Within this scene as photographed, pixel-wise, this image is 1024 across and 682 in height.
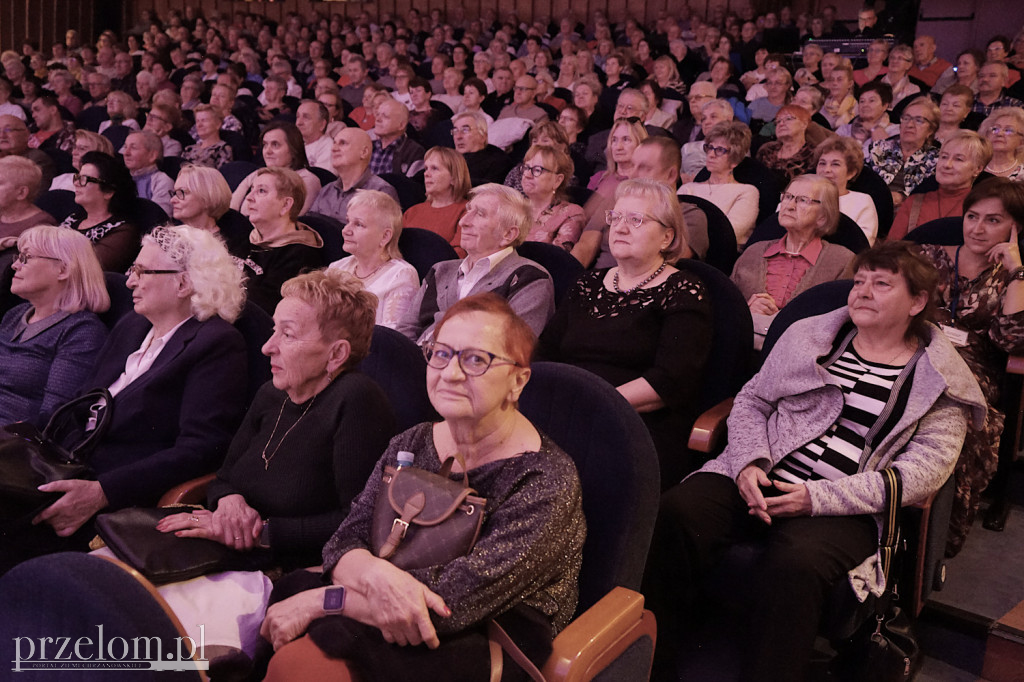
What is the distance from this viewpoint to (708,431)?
6.61 feet

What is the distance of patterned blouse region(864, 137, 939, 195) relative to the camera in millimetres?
4055

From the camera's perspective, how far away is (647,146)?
3416 millimetres

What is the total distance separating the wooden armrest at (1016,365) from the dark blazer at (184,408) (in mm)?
1937

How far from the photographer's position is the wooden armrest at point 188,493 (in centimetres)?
182

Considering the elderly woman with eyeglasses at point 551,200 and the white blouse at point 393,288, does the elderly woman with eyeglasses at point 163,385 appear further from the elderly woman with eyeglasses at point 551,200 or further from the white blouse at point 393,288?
the elderly woman with eyeglasses at point 551,200

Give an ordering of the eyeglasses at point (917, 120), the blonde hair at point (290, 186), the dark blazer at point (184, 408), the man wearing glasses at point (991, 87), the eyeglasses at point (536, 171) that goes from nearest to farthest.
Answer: the dark blazer at point (184, 408) → the blonde hair at point (290, 186) → the eyeglasses at point (536, 171) → the eyeglasses at point (917, 120) → the man wearing glasses at point (991, 87)

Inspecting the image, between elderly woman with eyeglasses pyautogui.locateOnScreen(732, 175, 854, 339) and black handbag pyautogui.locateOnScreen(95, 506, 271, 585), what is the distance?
168 cm

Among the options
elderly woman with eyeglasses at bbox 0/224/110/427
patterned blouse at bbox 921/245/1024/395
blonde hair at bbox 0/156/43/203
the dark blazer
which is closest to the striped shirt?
patterned blouse at bbox 921/245/1024/395

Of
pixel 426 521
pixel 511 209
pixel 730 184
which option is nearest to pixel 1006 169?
pixel 730 184

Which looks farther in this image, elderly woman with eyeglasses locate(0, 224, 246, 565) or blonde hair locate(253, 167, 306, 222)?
blonde hair locate(253, 167, 306, 222)

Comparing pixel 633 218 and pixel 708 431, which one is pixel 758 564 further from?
pixel 633 218

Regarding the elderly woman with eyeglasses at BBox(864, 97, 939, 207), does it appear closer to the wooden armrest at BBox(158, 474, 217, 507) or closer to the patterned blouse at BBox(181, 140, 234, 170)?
the wooden armrest at BBox(158, 474, 217, 507)

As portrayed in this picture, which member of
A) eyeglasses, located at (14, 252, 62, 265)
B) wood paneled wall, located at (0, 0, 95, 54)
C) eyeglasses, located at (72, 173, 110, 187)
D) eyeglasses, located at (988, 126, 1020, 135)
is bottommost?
eyeglasses, located at (14, 252, 62, 265)

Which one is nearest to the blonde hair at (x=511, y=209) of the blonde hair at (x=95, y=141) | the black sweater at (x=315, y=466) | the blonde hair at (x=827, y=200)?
the blonde hair at (x=827, y=200)
